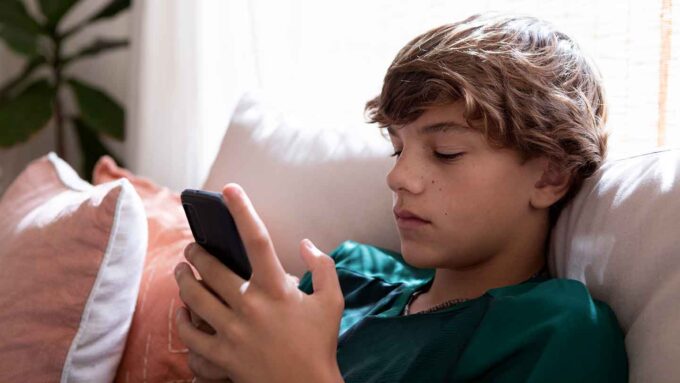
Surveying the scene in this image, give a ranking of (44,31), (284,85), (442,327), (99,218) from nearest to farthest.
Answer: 1. (442,327)
2. (99,218)
3. (284,85)
4. (44,31)

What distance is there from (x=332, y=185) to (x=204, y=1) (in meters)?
1.00

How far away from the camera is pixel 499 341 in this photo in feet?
2.80

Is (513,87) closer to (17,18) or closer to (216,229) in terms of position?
(216,229)

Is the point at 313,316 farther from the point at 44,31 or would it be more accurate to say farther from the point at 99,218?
the point at 44,31

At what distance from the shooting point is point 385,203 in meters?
1.26

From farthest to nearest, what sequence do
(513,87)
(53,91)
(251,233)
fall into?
1. (53,91)
2. (513,87)
3. (251,233)

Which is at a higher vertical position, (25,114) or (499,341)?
(499,341)

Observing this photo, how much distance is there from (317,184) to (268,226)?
11 cm

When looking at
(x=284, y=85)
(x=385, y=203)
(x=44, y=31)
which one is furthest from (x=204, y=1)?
(x=385, y=203)

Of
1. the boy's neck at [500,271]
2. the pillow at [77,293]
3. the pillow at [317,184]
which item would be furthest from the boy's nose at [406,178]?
the pillow at [77,293]

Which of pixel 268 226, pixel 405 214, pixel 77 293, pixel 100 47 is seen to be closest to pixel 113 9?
pixel 100 47

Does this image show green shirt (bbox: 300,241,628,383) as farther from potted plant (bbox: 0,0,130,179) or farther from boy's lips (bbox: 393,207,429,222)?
potted plant (bbox: 0,0,130,179)

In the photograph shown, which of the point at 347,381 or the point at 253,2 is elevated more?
the point at 253,2

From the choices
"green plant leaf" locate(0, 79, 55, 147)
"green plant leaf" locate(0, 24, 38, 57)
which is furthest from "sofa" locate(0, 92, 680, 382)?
"green plant leaf" locate(0, 24, 38, 57)
